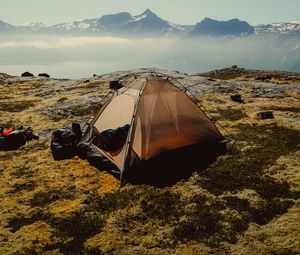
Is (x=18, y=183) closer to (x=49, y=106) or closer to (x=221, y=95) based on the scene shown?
(x=49, y=106)

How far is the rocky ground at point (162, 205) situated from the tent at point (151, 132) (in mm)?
1089

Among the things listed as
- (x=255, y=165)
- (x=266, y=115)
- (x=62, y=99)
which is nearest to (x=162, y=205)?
(x=255, y=165)

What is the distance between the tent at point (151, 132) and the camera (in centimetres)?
1520

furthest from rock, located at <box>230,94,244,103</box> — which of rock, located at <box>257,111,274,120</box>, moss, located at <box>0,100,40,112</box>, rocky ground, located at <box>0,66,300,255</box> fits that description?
moss, located at <box>0,100,40,112</box>

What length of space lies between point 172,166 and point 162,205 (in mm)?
3441

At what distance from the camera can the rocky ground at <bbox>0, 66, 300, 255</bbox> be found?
1027 centimetres

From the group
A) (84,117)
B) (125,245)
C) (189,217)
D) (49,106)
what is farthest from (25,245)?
(49,106)

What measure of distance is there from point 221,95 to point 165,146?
17.5 metres

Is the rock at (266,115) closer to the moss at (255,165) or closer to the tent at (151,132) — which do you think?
the moss at (255,165)

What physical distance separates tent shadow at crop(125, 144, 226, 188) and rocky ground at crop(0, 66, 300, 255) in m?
0.48

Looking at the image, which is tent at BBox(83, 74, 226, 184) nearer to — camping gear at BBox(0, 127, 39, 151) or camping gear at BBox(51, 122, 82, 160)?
camping gear at BBox(51, 122, 82, 160)

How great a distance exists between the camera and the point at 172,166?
15648 millimetres

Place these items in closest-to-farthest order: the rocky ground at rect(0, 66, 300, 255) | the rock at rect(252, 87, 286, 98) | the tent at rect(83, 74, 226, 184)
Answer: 1. the rocky ground at rect(0, 66, 300, 255)
2. the tent at rect(83, 74, 226, 184)
3. the rock at rect(252, 87, 286, 98)

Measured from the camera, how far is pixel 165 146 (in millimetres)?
15734
